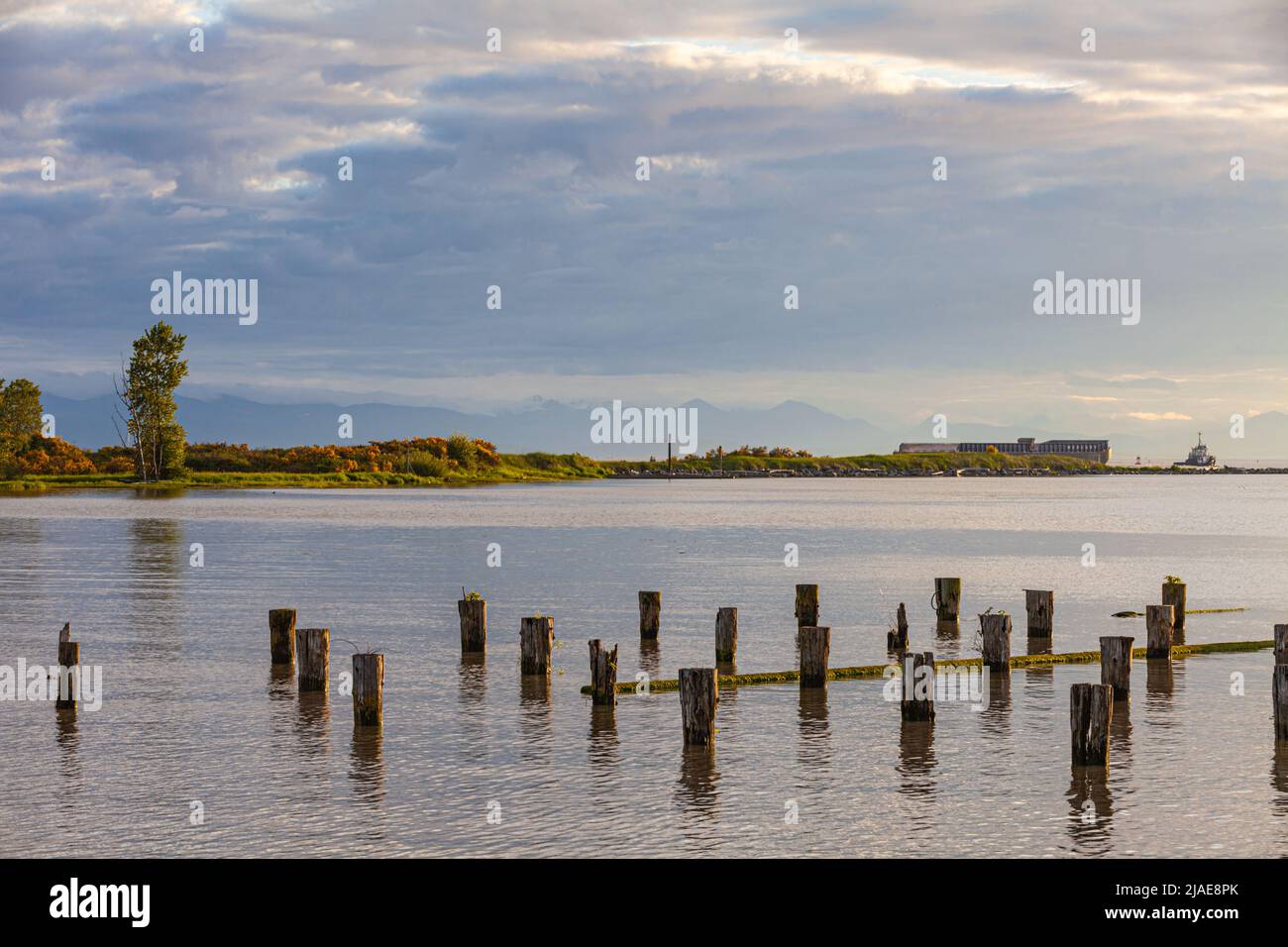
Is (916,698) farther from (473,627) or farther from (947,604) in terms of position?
(947,604)

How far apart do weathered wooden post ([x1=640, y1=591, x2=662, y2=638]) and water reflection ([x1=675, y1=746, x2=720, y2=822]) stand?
13.2 metres

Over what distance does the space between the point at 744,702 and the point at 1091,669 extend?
8.88 meters

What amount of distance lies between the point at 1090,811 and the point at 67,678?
17645 mm

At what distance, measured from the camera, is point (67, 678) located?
2427cm

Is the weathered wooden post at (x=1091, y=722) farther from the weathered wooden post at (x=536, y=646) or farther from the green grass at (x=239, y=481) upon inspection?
the green grass at (x=239, y=481)

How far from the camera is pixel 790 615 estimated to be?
1594 inches

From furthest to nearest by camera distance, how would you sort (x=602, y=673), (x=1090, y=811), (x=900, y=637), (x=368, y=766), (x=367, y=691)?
(x=900, y=637) → (x=602, y=673) → (x=367, y=691) → (x=368, y=766) → (x=1090, y=811)

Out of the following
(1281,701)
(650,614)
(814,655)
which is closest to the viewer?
(1281,701)

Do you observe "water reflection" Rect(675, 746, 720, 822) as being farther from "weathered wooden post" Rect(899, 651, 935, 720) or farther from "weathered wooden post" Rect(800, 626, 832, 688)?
"weathered wooden post" Rect(800, 626, 832, 688)

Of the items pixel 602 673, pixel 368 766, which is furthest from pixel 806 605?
pixel 368 766
